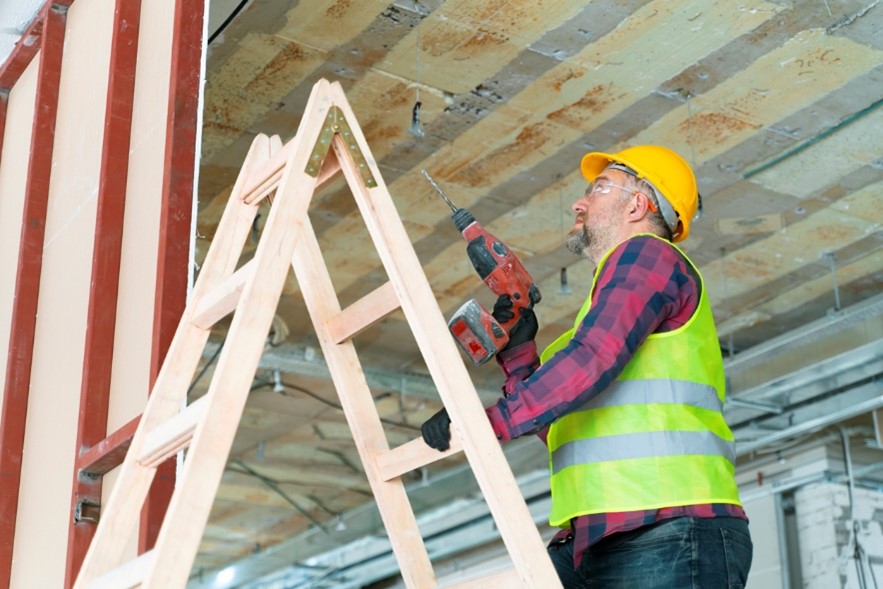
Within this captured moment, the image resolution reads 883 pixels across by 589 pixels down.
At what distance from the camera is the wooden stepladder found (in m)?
1.97

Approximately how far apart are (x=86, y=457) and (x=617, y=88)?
3236mm

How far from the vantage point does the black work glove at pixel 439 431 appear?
2136 mm

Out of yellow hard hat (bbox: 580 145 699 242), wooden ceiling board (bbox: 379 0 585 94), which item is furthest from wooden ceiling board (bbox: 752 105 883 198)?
yellow hard hat (bbox: 580 145 699 242)

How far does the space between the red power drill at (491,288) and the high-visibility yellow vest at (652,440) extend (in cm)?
29

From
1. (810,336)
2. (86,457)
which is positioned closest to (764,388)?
(810,336)

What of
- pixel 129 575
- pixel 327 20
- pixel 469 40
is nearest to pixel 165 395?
pixel 129 575

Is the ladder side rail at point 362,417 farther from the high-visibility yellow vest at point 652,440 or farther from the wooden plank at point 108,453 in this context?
the wooden plank at point 108,453

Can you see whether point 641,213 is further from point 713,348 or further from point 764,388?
point 764,388

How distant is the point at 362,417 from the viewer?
2469mm

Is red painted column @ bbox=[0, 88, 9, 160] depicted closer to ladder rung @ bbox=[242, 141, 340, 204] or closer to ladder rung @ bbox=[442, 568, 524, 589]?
ladder rung @ bbox=[242, 141, 340, 204]

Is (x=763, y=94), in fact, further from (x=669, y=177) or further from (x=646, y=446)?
(x=646, y=446)

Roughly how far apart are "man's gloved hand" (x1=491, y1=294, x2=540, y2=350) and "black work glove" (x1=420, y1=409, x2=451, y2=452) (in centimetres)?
52

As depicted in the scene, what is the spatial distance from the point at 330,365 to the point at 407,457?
31 centimetres

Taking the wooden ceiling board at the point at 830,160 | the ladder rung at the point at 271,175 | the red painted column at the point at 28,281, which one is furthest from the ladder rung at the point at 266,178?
the wooden ceiling board at the point at 830,160
